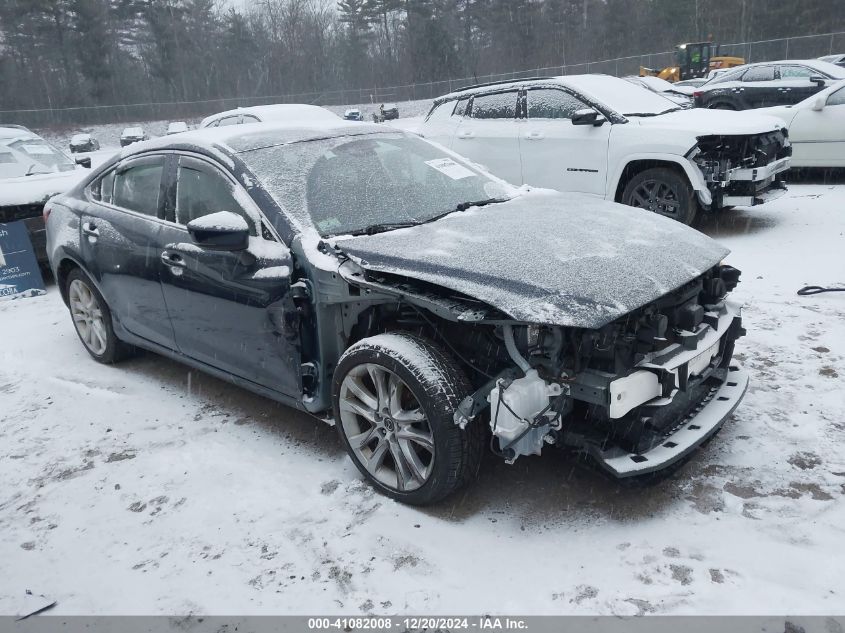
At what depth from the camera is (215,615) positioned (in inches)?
99.4

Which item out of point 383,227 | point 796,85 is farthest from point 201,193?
point 796,85

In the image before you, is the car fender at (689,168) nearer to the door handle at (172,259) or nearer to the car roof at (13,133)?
the door handle at (172,259)

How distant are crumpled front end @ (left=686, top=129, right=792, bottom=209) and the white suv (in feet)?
0.03

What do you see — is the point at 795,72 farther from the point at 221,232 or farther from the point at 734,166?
the point at 221,232

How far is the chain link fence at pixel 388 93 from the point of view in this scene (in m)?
36.7

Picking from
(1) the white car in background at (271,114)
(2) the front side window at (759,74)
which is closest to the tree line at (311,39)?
(2) the front side window at (759,74)

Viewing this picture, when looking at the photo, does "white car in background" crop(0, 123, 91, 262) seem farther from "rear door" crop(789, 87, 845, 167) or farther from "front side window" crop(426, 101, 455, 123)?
"rear door" crop(789, 87, 845, 167)

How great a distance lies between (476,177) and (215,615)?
291cm

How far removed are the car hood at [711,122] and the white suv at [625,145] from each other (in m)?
0.01

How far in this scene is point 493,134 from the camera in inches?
322

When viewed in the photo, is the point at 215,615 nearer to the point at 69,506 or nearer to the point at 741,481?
the point at 69,506

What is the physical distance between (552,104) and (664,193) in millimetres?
1676

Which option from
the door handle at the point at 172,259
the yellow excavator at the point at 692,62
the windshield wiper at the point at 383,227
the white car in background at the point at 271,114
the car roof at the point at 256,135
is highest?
the yellow excavator at the point at 692,62

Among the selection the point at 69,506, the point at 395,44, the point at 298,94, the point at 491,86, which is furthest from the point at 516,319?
the point at 395,44
